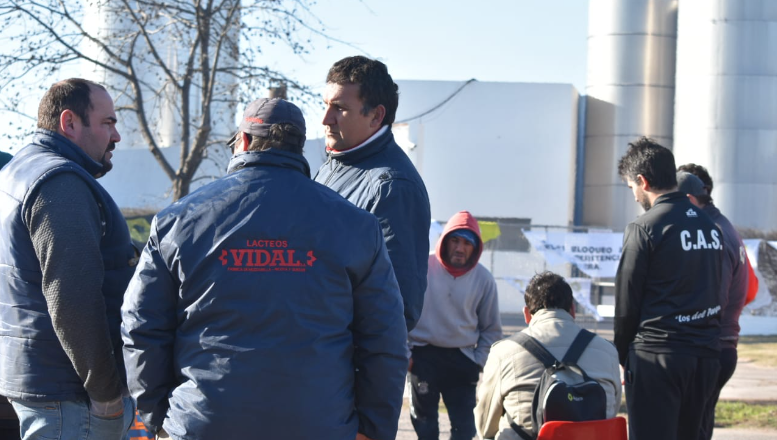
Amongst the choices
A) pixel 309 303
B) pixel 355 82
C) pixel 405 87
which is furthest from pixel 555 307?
pixel 405 87

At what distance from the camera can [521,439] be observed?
4.52 metres

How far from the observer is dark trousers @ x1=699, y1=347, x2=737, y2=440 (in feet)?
17.1

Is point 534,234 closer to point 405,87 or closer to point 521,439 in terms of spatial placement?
point 405,87

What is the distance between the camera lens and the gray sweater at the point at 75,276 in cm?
333

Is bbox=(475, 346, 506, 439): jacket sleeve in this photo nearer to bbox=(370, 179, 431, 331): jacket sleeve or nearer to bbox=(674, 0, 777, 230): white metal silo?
bbox=(370, 179, 431, 331): jacket sleeve

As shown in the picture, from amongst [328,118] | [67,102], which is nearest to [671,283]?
[328,118]

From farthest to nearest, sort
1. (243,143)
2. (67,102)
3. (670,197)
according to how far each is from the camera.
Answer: (670,197) < (67,102) < (243,143)

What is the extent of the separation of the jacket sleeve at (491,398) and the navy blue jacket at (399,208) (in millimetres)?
1275

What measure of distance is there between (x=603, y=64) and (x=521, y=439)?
82.0ft

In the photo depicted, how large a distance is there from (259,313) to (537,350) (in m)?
2.10

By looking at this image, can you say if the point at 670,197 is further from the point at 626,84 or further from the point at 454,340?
the point at 626,84

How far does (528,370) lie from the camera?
4484mm

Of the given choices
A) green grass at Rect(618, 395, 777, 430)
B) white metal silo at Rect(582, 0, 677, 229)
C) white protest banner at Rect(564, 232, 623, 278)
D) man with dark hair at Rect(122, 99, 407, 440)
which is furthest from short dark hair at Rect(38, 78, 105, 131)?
white metal silo at Rect(582, 0, 677, 229)

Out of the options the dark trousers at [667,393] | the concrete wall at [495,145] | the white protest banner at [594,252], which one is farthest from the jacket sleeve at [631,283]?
the concrete wall at [495,145]
